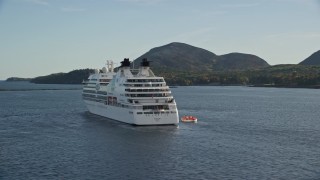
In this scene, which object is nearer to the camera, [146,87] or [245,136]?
[245,136]

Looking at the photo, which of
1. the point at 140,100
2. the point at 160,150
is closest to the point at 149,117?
the point at 140,100

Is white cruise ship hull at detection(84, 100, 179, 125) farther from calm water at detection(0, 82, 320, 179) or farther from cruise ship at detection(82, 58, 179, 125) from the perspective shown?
calm water at detection(0, 82, 320, 179)

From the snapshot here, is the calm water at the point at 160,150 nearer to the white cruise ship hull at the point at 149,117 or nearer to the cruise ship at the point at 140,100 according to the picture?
the white cruise ship hull at the point at 149,117

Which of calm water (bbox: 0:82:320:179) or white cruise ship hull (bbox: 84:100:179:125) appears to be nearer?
calm water (bbox: 0:82:320:179)

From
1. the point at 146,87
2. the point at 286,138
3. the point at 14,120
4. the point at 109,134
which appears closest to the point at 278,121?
the point at 286,138

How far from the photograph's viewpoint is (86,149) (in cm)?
6931

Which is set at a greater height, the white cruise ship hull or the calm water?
the white cruise ship hull

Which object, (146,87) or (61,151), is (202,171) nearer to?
(61,151)

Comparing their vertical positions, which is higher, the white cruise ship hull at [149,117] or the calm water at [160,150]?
the white cruise ship hull at [149,117]

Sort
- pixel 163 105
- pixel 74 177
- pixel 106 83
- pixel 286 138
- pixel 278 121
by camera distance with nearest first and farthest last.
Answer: pixel 74 177
pixel 286 138
pixel 163 105
pixel 278 121
pixel 106 83

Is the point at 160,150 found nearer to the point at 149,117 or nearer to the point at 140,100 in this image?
the point at 149,117

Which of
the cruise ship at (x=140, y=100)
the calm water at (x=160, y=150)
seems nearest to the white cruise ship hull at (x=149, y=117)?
the cruise ship at (x=140, y=100)

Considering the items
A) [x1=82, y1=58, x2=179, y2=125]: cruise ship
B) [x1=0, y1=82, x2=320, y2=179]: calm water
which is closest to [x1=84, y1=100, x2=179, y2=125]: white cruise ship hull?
[x1=82, y1=58, x2=179, y2=125]: cruise ship

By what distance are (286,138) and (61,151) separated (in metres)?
39.5
